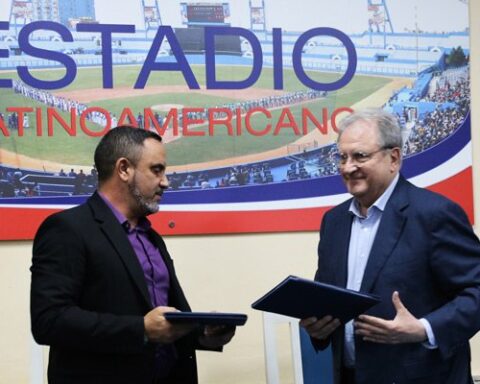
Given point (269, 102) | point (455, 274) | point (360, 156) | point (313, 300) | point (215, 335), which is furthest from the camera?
point (269, 102)

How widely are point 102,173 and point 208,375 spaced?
1.20m

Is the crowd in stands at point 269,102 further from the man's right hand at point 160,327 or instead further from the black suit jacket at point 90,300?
the man's right hand at point 160,327

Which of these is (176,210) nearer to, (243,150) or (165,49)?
(243,150)

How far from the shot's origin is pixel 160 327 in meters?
1.93

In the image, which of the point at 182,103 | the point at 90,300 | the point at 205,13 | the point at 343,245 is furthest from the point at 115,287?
the point at 205,13

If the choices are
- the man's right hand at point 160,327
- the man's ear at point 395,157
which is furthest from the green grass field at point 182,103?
the man's right hand at point 160,327

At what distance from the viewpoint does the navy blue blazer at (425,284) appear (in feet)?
6.34

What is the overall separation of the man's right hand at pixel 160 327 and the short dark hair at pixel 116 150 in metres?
0.48

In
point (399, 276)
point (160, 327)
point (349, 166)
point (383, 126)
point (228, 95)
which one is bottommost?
point (160, 327)

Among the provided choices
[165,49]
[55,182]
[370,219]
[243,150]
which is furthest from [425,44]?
[55,182]

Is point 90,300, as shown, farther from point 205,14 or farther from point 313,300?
point 205,14

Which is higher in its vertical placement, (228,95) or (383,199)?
(228,95)

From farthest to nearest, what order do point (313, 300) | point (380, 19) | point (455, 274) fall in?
point (380, 19), point (455, 274), point (313, 300)

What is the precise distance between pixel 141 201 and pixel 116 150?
17cm
